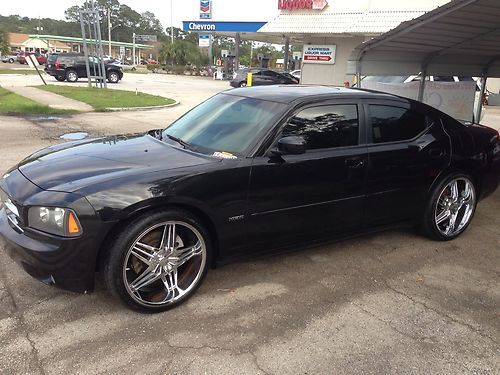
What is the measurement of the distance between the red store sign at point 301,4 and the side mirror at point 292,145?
20408 mm

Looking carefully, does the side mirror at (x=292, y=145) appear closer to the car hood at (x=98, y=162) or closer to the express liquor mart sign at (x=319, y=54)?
the car hood at (x=98, y=162)

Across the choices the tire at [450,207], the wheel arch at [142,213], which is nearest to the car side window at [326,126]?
the wheel arch at [142,213]

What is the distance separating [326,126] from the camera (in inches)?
152

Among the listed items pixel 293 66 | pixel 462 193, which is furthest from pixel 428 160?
pixel 293 66

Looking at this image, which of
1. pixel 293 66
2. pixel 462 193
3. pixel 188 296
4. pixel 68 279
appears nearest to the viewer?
pixel 68 279

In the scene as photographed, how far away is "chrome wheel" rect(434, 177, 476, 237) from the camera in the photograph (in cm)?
467

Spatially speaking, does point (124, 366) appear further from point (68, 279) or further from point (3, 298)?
point (3, 298)

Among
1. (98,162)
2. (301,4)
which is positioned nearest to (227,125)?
(98,162)

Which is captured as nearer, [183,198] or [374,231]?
[183,198]

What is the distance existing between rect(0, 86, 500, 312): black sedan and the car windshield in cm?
1

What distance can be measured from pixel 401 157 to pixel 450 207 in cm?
104

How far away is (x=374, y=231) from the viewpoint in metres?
4.30

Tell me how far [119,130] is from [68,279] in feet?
27.6

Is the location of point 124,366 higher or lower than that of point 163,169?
lower
